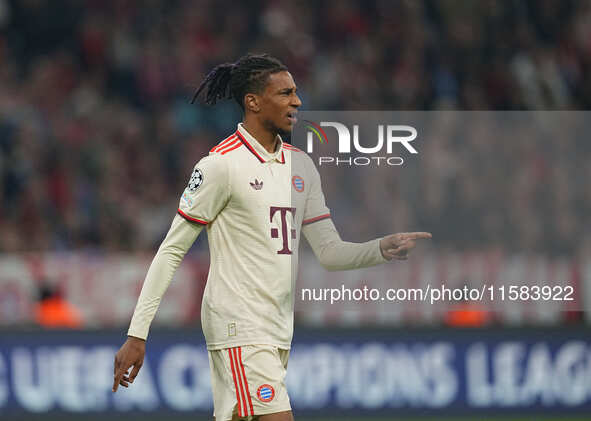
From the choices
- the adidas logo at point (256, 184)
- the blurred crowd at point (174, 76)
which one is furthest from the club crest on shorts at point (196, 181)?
the blurred crowd at point (174, 76)

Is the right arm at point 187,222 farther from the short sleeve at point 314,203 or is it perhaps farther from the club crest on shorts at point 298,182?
the short sleeve at point 314,203

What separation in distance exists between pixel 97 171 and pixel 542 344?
4888 millimetres

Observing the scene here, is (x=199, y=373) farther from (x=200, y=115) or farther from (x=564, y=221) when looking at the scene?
(x=200, y=115)

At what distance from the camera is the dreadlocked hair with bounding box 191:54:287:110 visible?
184 inches

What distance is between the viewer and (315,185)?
493cm

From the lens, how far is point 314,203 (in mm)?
4930

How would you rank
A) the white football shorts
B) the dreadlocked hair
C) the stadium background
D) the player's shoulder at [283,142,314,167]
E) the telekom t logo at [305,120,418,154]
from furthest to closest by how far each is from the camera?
the stadium background → the telekom t logo at [305,120,418,154] → the player's shoulder at [283,142,314,167] → the dreadlocked hair → the white football shorts

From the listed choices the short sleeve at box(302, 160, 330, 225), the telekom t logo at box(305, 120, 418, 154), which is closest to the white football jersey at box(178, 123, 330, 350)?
the short sleeve at box(302, 160, 330, 225)

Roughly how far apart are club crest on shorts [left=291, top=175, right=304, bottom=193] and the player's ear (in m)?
0.33

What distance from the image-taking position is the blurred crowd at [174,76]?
36.9ft

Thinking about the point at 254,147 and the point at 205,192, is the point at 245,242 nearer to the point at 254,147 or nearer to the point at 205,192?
the point at 205,192

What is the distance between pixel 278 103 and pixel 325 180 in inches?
98.4

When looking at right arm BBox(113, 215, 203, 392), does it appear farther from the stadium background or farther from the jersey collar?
the stadium background

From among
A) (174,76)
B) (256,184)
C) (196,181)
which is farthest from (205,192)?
(174,76)
